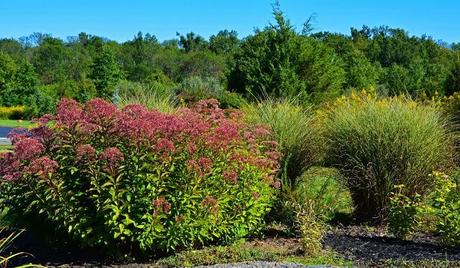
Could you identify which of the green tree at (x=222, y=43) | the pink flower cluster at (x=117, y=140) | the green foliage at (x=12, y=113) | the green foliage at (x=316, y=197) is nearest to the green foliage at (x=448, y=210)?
the green foliage at (x=316, y=197)

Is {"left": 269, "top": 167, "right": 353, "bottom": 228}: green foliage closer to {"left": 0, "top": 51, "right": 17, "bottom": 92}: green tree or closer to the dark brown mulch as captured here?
the dark brown mulch

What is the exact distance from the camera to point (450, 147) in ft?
27.0

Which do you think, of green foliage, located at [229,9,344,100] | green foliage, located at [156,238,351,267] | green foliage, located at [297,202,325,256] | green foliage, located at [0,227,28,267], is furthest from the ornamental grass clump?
green foliage, located at [229,9,344,100]

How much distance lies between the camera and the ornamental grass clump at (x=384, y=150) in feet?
25.5

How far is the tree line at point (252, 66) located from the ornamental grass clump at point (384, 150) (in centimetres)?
363

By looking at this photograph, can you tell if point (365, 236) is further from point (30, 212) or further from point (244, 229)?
point (30, 212)

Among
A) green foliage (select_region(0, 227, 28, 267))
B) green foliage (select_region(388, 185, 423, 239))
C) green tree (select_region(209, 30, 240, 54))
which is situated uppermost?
green tree (select_region(209, 30, 240, 54))

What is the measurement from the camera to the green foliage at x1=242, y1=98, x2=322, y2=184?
8219 millimetres

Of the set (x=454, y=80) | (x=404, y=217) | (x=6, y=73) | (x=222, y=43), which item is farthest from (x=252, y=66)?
(x=222, y=43)

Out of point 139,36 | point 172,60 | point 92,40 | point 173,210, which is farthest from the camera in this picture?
point 92,40

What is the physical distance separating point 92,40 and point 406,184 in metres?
70.8

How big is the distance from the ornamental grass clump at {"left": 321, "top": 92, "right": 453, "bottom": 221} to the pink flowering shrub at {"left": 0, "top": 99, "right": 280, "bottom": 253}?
213cm

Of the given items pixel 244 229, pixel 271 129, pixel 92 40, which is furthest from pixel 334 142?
pixel 92 40

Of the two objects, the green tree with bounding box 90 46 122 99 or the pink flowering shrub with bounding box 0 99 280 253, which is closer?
the pink flowering shrub with bounding box 0 99 280 253
